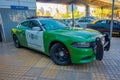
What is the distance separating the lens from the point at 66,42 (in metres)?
5.21

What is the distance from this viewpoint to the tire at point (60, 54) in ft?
17.9

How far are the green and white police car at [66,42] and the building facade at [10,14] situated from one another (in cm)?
327

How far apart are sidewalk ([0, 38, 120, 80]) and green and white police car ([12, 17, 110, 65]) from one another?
322mm

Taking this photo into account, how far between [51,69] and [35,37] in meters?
1.76

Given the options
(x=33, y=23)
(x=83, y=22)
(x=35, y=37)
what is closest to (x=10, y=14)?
(x=33, y=23)

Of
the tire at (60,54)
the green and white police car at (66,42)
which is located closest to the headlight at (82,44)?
the green and white police car at (66,42)

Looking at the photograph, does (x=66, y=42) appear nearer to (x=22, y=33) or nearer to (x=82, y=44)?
(x=82, y=44)

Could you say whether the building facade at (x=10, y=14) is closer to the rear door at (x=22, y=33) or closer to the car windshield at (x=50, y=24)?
the rear door at (x=22, y=33)

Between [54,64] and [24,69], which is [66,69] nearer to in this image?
[54,64]

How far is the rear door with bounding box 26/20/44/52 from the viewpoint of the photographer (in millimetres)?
6323

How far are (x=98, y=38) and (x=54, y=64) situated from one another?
5.51ft

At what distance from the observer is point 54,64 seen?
575 cm

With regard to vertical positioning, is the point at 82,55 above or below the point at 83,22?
below

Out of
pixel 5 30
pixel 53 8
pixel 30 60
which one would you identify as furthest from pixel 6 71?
pixel 53 8
